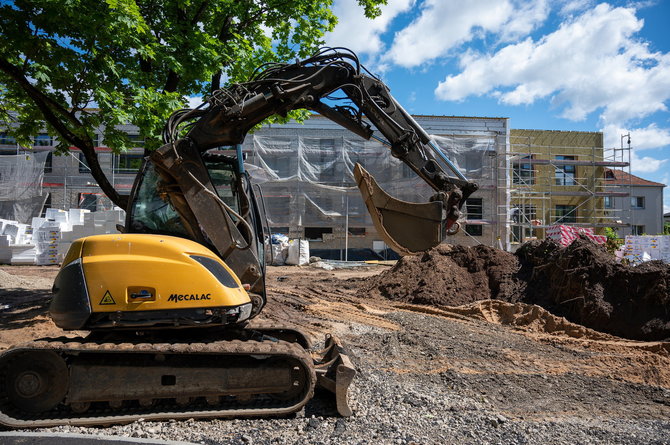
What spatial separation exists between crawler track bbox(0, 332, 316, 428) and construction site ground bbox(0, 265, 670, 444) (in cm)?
19

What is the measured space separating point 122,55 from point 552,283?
34.2 ft

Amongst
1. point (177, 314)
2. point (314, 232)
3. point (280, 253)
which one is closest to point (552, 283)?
point (177, 314)

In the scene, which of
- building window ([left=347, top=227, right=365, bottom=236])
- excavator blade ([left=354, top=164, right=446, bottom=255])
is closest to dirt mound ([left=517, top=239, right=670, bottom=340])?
excavator blade ([left=354, top=164, right=446, bottom=255])

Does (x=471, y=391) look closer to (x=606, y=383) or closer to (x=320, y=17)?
(x=606, y=383)

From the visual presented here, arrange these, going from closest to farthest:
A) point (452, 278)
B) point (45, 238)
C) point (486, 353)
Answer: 1. point (486, 353)
2. point (452, 278)
3. point (45, 238)

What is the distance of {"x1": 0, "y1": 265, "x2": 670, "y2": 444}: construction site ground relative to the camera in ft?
13.1

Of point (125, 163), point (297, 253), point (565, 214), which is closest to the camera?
point (297, 253)

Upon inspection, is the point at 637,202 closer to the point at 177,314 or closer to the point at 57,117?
the point at 57,117

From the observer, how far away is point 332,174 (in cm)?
2364

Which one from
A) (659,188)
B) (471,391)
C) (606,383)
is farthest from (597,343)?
(659,188)

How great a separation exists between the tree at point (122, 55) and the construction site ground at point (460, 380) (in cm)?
358

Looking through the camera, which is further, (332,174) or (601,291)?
(332,174)

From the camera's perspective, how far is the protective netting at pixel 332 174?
22.8m

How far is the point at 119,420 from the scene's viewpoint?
403 centimetres
